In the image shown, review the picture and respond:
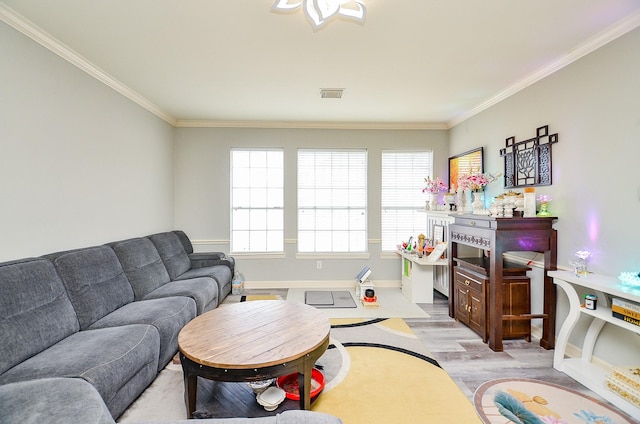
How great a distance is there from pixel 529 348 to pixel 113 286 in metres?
3.82

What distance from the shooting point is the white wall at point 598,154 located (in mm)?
2062

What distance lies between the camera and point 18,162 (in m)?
2.06

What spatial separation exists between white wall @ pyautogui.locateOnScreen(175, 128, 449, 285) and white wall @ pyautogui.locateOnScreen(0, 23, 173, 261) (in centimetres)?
93

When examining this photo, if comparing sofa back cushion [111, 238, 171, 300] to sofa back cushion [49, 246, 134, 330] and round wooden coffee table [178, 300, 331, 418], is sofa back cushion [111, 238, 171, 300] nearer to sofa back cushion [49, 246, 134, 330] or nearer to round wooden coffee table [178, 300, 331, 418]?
sofa back cushion [49, 246, 134, 330]

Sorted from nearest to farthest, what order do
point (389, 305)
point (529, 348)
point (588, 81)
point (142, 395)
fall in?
point (142, 395) → point (588, 81) → point (529, 348) → point (389, 305)

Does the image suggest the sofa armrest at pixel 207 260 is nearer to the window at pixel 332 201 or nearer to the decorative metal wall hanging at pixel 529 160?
the window at pixel 332 201

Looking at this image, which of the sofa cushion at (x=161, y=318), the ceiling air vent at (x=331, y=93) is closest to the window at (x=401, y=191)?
the ceiling air vent at (x=331, y=93)

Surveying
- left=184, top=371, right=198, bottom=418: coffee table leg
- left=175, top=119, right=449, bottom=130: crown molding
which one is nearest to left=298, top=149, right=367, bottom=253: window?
left=175, top=119, right=449, bottom=130: crown molding

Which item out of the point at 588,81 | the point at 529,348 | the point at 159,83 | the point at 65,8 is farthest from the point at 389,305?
the point at 65,8

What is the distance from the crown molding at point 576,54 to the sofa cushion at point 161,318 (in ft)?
13.1

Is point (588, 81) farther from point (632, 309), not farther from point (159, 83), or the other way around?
point (159, 83)

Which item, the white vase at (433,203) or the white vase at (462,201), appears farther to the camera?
the white vase at (433,203)

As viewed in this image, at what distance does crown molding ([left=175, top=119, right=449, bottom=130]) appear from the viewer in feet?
14.8

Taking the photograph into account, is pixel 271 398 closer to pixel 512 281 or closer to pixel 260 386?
pixel 260 386
